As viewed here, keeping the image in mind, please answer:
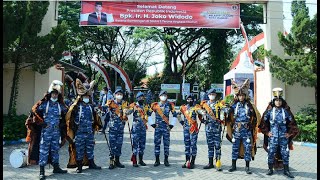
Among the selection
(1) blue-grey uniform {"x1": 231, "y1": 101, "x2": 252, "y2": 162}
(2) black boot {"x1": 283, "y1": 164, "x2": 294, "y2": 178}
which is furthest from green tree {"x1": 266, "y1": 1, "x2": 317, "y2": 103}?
(2) black boot {"x1": 283, "y1": 164, "x2": 294, "y2": 178}

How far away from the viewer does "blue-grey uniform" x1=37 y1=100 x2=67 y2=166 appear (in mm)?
6754

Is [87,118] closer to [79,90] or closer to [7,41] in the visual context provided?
[79,90]

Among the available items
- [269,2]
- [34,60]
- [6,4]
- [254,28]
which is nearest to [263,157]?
[269,2]

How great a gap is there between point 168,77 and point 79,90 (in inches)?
1097

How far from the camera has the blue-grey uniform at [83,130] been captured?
Answer: 710 centimetres

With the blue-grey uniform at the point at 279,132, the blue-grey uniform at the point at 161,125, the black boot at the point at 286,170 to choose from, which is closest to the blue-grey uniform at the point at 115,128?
the blue-grey uniform at the point at 161,125

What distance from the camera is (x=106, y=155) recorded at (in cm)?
897

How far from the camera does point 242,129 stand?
283 inches

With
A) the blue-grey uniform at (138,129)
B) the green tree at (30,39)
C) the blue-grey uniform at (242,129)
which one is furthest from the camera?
the green tree at (30,39)

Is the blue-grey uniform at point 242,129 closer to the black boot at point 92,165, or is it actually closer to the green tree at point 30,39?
the black boot at point 92,165

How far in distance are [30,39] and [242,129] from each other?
7160mm

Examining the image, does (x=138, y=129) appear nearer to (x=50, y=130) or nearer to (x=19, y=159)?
(x=50, y=130)

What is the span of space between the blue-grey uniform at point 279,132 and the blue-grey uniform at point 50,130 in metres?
4.40

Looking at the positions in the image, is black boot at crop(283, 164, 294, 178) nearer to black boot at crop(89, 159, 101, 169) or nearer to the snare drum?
black boot at crop(89, 159, 101, 169)
